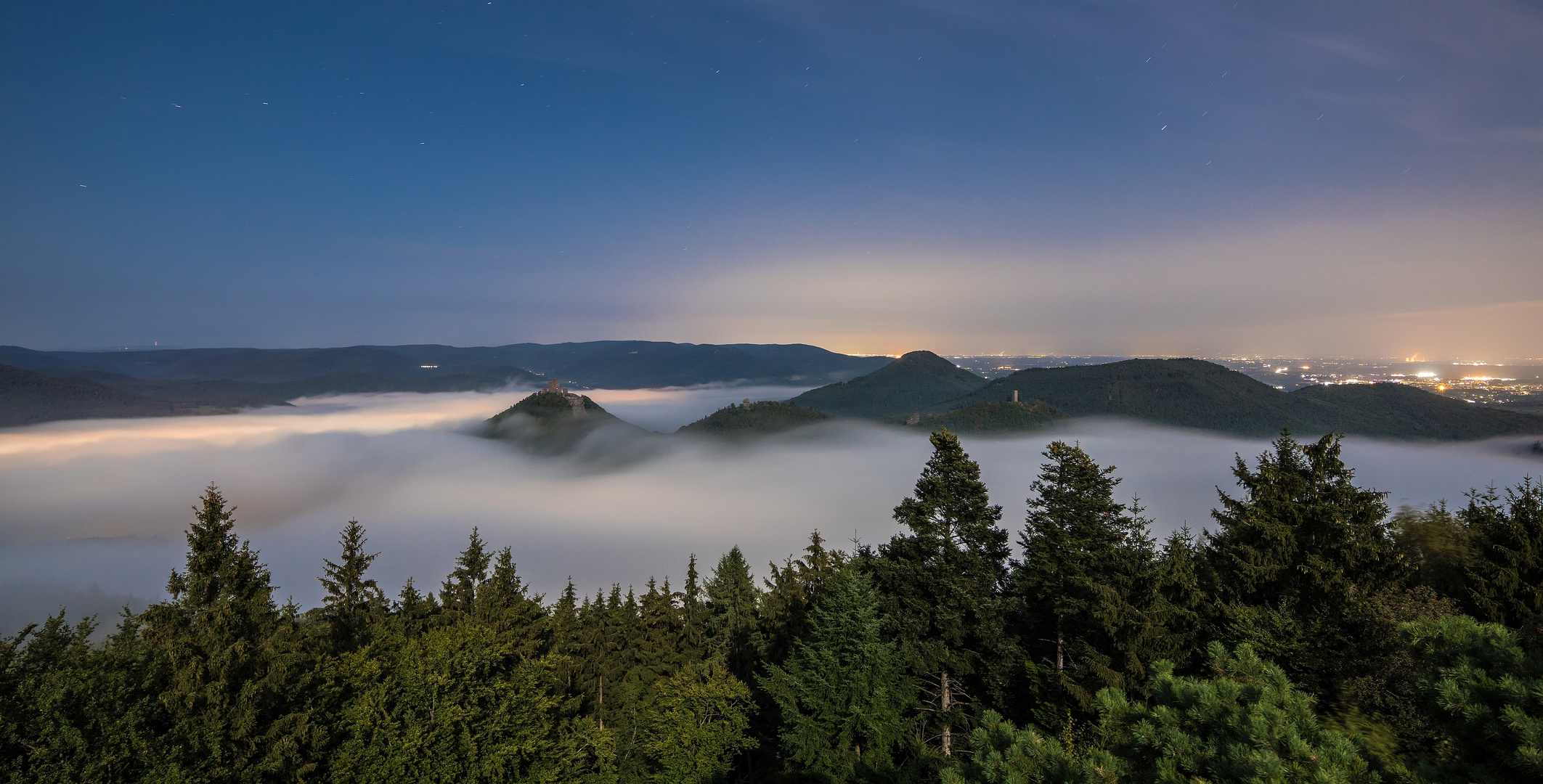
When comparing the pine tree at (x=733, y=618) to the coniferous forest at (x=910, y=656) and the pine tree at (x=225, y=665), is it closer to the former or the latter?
the coniferous forest at (x=910, y=656)

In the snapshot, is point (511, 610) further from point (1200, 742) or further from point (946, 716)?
point (1200, 742)

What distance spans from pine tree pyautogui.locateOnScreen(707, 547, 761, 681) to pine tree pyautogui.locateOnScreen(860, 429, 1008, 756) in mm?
19502

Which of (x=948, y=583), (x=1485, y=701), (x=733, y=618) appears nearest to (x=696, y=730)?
(x=948, y=583)

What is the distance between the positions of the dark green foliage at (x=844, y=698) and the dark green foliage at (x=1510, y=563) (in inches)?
696

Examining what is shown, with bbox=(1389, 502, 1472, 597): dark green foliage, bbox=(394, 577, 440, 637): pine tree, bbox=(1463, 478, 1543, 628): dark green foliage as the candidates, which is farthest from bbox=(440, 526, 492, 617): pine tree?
bbox=(1389, 502, 1472, 597): dark green foliage

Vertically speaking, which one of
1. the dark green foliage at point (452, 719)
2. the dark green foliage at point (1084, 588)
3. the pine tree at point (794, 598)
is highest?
the dark green foliage at point (1084, 588)

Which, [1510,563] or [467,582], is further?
[467,582]

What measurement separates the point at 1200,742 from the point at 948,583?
57.0 feet

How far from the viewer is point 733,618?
172ft

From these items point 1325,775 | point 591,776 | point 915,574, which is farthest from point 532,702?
point 1325,775

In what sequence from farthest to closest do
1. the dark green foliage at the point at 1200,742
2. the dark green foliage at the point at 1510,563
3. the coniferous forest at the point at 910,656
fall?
the dark green foliage at the point at 1510,563, the coniferous forest at the point at 910,656, the dark green foliage at the point at 1200,742

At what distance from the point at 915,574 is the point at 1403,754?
17.5 m

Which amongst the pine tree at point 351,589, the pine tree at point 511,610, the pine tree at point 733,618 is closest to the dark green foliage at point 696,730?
the pine tree at point 511,610

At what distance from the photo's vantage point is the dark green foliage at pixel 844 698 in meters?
19.0
